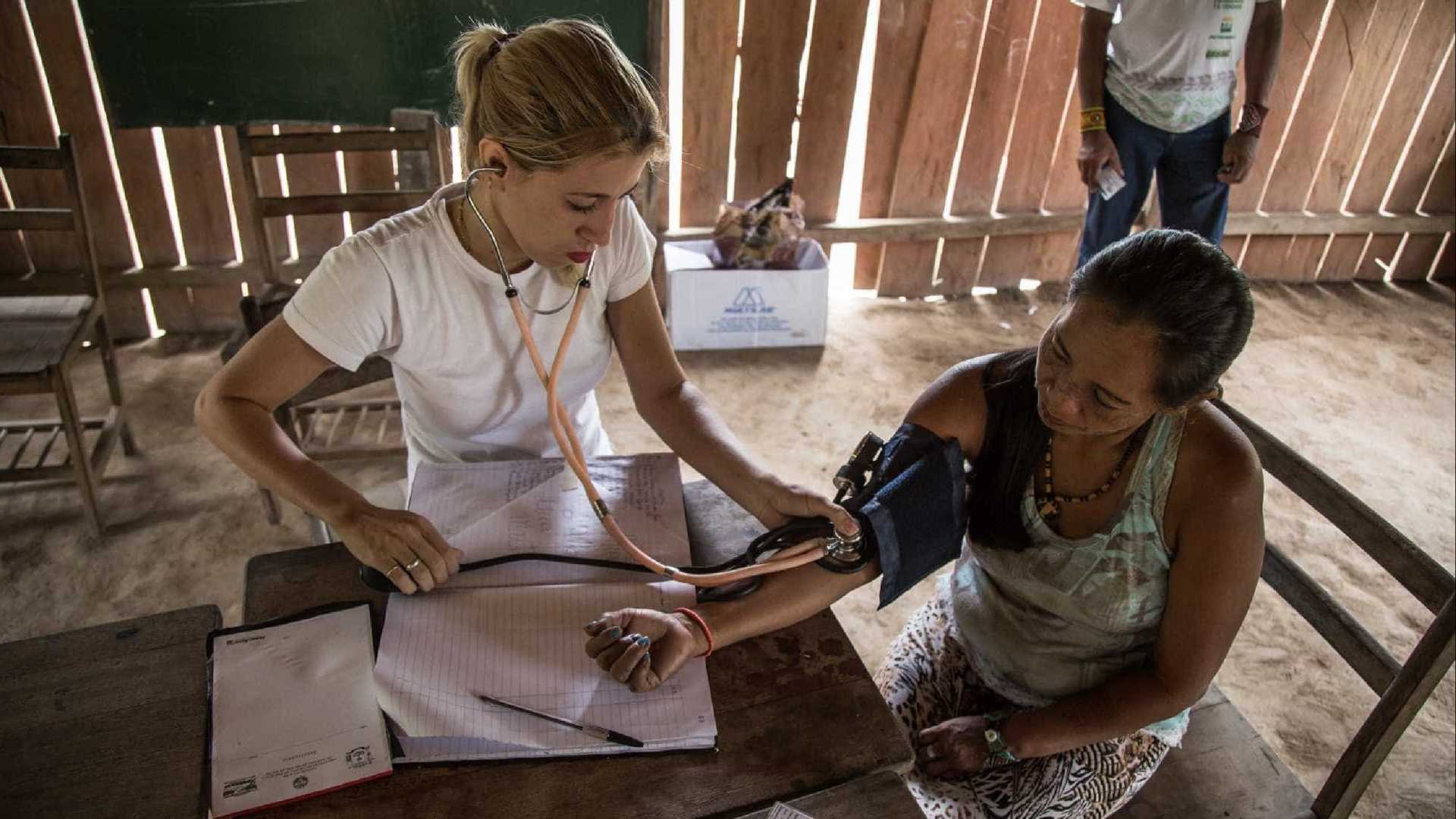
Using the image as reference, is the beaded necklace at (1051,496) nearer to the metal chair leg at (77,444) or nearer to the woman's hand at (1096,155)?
the woman's hand at (1096,155)

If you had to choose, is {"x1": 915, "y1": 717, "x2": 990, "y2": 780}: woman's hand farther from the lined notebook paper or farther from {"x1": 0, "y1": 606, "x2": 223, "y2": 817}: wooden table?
{"x1": 0, "y1": 606, "x2": 223, "y2": 817}: wooden table

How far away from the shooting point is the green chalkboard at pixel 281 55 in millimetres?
2562

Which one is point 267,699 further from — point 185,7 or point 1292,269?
point 1292,269

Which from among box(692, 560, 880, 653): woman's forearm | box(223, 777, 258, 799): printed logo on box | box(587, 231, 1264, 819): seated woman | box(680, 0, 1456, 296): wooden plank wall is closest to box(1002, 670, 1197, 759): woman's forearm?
box(587, 231, 1264, 819): seated woman

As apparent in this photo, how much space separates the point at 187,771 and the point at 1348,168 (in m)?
4.64

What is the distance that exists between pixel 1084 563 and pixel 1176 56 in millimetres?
2153

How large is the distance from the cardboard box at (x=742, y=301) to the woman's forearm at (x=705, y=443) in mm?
1800

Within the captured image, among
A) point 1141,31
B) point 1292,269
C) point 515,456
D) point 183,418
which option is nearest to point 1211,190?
point 1141,31

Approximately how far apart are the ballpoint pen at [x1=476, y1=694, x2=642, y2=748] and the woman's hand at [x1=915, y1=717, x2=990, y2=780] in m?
0.54

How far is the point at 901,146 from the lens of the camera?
11.5 ft

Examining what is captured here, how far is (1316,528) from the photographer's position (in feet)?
8.67

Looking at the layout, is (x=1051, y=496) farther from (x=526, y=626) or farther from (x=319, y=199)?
(x=319, y=199)

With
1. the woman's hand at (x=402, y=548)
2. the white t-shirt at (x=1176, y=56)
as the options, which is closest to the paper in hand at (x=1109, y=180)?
the white t-shirt at (x=1176, y=56)

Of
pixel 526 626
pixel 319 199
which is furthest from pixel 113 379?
pixel 526 626
